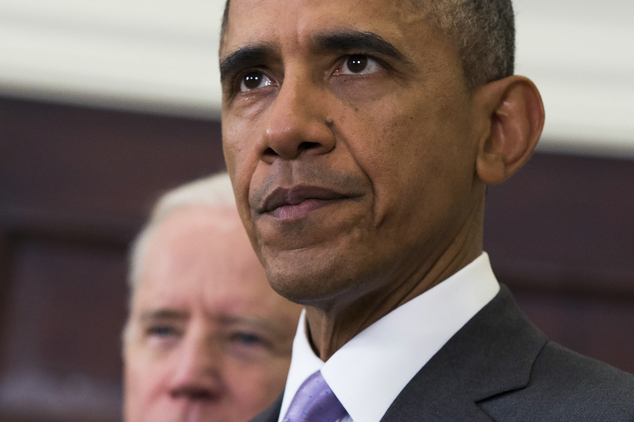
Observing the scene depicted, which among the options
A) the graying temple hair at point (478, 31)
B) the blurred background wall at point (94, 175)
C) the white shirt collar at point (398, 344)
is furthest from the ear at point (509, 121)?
the blurred background wall at point (94, 175)

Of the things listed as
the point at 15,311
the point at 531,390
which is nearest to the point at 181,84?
the point at 15,311

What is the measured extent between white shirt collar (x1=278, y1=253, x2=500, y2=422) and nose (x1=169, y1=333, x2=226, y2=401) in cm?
63

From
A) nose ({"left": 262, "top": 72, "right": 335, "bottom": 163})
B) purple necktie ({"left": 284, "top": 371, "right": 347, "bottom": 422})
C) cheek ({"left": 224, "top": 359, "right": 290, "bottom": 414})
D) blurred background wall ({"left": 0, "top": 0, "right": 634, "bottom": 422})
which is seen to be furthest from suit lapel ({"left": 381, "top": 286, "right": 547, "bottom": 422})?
blurred background wall ({"left": 0, "top": 0, "right": 634, "bottom": 422})

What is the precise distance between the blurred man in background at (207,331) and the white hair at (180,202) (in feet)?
0.09

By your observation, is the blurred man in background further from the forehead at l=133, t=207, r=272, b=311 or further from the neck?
the neck

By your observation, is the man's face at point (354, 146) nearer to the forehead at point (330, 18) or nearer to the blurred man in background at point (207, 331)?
the forehead at point (330, 18)

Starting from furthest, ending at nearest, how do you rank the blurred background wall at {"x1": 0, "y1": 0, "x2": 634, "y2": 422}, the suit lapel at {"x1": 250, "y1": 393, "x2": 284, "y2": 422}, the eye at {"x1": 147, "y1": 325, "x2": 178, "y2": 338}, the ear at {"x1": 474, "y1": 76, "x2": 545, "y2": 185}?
1. the blurred background wall at {"x1": 0, "y1": 0, "x2": 634, "y2": 422}
2. the eye at {"x1": 147, "y1": 325, "x2": 178, "y2": 338}
3. the suit lapel at {"x1": 250, "y1": 393, "x2": 284, "y2": 422}
4. the ear at {"x1": 474, "y1": 76, "x2": 545, "y2": 185}

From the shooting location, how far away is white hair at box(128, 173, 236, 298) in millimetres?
2020

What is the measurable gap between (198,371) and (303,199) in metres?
0.83

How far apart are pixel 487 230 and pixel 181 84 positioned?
1.19 meters

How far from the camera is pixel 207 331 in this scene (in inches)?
71.4

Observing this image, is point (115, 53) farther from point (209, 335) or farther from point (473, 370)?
point (473, 370)

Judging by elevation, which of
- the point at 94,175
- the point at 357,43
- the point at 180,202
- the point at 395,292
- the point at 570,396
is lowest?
the point at 570,396

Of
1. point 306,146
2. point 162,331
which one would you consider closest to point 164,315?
point 162,331
